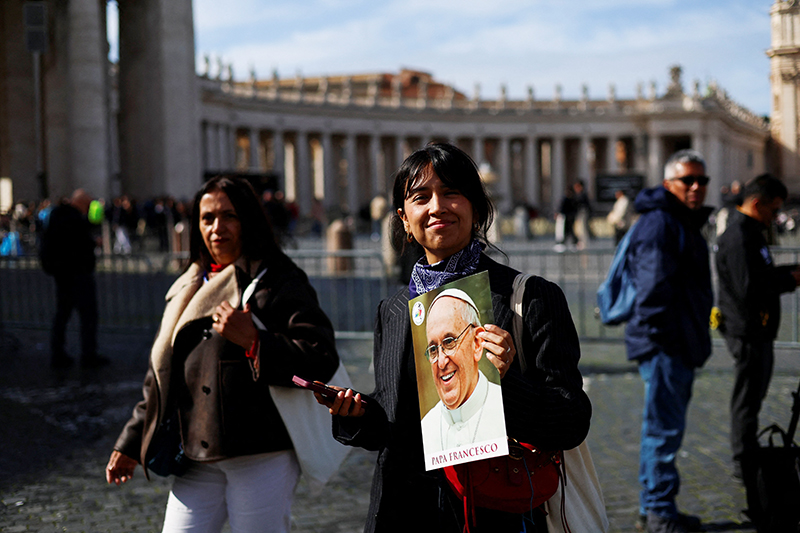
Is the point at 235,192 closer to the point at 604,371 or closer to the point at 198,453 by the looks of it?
the point at 198,453

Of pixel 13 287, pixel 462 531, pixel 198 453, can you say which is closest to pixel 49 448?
pixel 198 453

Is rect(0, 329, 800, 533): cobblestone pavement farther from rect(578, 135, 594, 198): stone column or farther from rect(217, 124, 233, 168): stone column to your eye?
rect(578, 135, 594, 198): stone column

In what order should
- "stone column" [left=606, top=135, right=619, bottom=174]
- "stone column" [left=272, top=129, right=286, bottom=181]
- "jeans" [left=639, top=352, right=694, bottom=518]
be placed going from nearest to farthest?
1. "jeans" [left=639, top=352, right=694, bottom=518]
2. "stone column" [left=272, top=129, right=286, bottom=181]
3. "stone column" [left=606, top=135, right=619, bottom=174]

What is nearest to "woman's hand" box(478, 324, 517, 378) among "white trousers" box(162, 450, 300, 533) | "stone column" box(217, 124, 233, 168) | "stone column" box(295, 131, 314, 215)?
"white trousers" box(162, 450, 300, 533)

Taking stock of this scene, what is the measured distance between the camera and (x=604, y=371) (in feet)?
30.0

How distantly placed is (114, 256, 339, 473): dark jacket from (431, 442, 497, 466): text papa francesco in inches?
40.2

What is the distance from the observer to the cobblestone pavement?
4832 millimetres

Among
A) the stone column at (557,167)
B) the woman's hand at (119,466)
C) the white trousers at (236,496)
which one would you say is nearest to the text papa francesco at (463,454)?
the white trousers at (236,496)

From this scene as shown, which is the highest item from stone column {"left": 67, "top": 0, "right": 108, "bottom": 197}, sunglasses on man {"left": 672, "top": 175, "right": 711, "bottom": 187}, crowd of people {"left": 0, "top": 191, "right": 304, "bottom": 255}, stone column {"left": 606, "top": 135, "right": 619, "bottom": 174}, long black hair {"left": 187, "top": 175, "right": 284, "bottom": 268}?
stone column {"left": 606, "top": 135, "right": 619, "bottom": 174}

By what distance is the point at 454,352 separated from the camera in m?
2.00

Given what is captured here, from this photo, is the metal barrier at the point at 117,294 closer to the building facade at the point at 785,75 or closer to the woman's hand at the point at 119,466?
the building facade at the point at 785,75

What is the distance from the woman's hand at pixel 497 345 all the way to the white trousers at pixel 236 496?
1.38 metres

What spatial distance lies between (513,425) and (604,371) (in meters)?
7.40

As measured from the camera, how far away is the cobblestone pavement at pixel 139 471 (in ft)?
15.9
